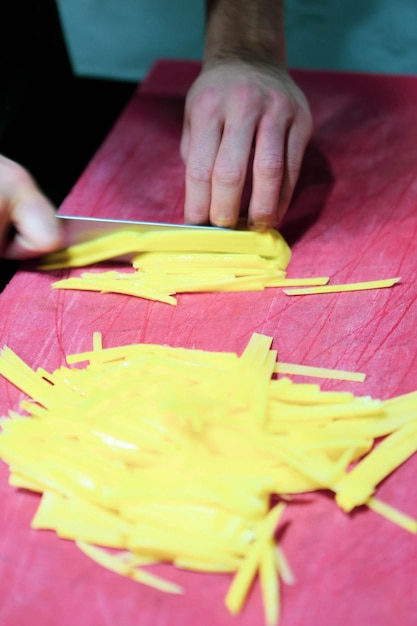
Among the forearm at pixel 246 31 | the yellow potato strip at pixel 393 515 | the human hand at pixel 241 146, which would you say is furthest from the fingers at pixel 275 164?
the yellow potato strip at pixel 393 515

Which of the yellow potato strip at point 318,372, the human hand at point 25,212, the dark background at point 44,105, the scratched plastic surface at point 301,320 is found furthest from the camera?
the dark background at point 44,105

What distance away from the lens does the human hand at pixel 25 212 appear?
1.55m

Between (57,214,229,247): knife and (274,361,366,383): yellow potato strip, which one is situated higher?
(57,214,229,247): knife

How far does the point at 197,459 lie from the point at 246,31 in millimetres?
1336

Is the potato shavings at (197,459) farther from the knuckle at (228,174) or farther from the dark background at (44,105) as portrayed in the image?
the dark background at (44,105)

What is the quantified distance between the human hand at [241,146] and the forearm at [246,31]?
0.20 m

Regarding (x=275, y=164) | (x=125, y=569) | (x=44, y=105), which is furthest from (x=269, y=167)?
(x=44, y=105)

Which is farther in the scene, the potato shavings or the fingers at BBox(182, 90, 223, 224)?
the fingers at BBox(182, 90, 223, 224)

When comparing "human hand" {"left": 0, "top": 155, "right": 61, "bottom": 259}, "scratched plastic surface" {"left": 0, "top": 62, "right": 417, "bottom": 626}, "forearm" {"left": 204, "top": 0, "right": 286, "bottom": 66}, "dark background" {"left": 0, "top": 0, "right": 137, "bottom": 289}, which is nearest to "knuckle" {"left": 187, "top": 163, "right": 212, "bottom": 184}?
"scratched plastic surface" {"left": 0, "top": 62, "right": 417, "bottom": 626}

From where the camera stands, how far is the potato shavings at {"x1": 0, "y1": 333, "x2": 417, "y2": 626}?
112cm

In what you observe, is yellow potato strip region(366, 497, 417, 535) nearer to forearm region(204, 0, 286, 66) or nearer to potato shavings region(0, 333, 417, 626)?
potato shavings region(0, 333, 417, 626)

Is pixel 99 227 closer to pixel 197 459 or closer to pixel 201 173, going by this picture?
pixel 201 173

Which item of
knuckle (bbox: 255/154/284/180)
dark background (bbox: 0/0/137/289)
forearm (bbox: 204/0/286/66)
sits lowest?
dark background (bbox: 0/0/137/289)

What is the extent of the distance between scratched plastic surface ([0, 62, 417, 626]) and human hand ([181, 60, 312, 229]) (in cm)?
17
